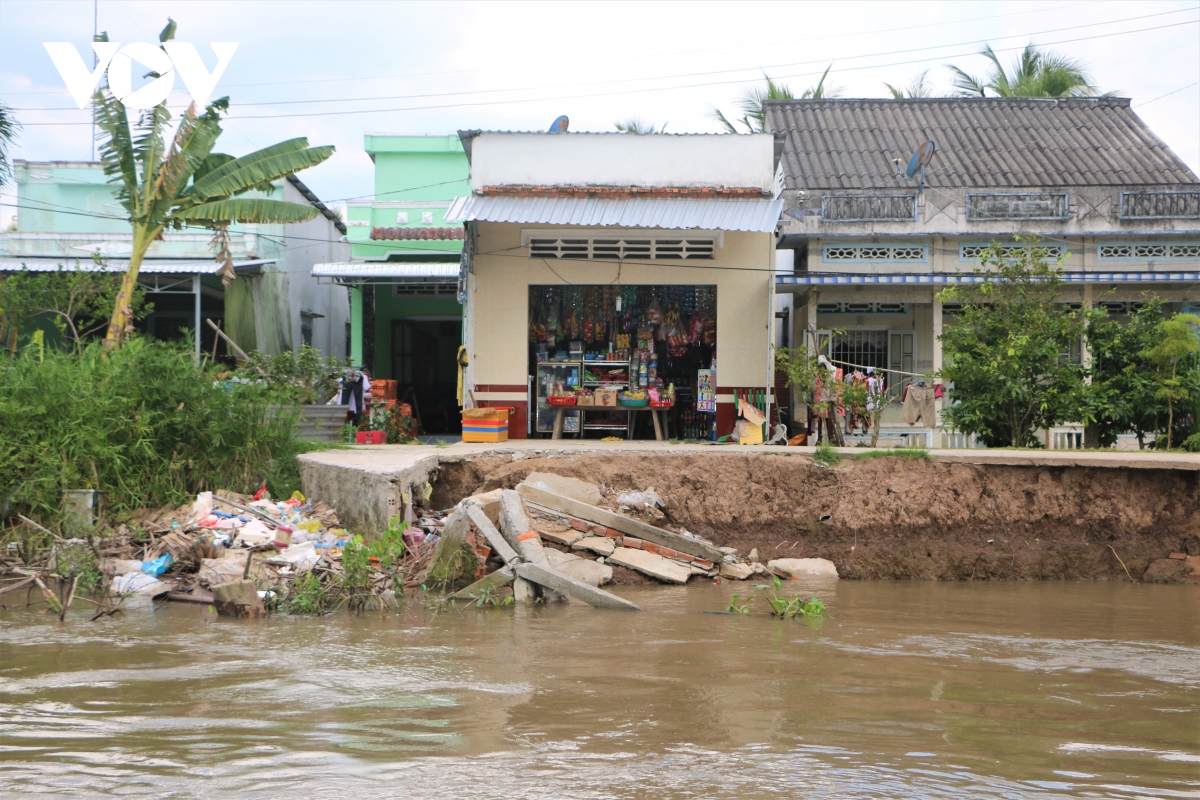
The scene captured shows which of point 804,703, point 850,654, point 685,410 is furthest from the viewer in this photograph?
point 685,410

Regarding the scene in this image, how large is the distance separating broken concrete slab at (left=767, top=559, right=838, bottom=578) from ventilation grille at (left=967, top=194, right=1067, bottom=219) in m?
7.67

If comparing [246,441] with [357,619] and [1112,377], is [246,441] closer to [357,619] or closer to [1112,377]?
[357,619]

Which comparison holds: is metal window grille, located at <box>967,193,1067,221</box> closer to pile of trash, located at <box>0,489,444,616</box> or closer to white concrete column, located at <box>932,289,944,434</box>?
white concrete column, located at <box>932,289,944,434</box>

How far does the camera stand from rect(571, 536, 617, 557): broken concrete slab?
10.3 m

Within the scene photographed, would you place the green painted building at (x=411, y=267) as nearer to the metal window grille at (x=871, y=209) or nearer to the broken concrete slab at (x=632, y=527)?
the metal window grille at (x=871, y=209)

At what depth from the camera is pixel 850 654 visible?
709 centimetres

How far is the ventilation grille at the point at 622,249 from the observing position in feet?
50.6

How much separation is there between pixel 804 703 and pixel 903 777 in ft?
4.11

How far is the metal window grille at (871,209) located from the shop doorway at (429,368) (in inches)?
353

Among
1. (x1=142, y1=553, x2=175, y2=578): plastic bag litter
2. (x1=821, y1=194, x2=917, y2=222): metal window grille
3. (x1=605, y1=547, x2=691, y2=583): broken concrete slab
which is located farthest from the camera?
(x1=821, y1=194, x2=917, y2=222): metal window grille

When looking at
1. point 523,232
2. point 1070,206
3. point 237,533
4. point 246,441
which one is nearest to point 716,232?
point 523,232

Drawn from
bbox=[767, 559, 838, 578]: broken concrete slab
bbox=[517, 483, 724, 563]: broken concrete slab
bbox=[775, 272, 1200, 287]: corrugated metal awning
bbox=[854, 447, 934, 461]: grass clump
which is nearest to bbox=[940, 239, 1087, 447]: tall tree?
bbox=[775, 272, 1200, 287]: corrugated metal awning

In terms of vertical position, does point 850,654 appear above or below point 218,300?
below

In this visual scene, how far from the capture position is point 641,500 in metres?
11.5
